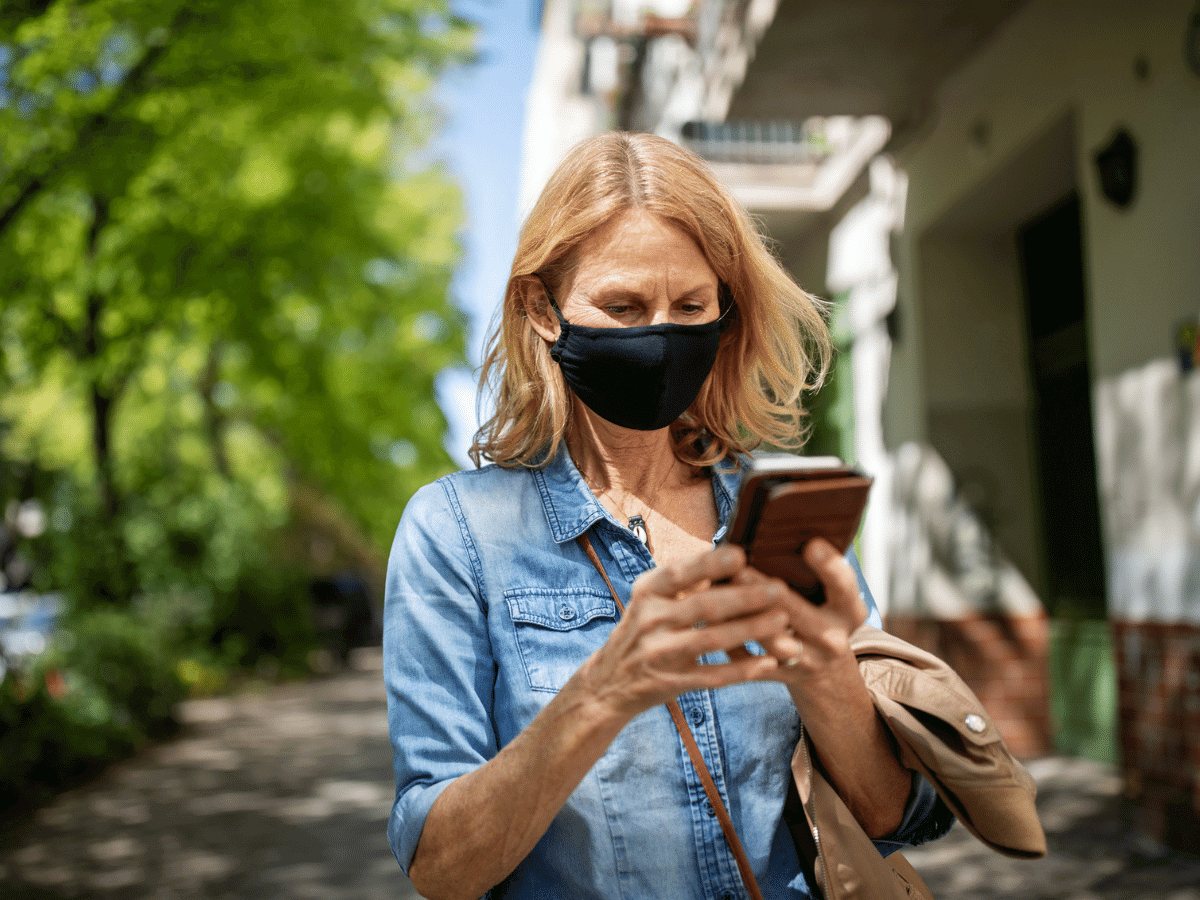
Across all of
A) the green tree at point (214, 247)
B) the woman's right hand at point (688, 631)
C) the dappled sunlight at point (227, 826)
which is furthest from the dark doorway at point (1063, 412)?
the woman's right hand at point (688, 631)

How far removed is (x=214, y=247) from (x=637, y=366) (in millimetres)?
10145

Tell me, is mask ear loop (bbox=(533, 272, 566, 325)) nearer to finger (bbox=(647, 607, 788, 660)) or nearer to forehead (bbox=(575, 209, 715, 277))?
forehead (bbox=(575, 209, 715, 277))

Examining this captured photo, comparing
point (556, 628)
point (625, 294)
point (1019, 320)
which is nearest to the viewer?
point (556, 628)

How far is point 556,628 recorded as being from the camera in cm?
160

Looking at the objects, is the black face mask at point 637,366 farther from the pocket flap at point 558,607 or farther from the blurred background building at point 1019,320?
the blurred background building at point 1019,320

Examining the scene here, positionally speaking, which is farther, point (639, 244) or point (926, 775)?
point (639, 244)

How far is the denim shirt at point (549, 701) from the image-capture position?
1.52 metres

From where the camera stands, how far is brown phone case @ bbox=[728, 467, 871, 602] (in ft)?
3.91

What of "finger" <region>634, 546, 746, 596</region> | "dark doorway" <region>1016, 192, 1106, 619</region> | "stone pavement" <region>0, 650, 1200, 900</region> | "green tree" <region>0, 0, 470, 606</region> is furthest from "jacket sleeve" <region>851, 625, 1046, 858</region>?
"dark doorway" <region>1016, 192, 1106, 619</region>

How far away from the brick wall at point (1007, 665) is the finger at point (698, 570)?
7050 mm

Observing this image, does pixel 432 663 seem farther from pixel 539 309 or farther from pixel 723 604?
pixel 539 309

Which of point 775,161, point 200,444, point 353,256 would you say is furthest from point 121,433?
point 775,161

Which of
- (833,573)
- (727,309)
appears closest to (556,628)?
(833,573)

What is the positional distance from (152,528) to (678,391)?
15488 mm
